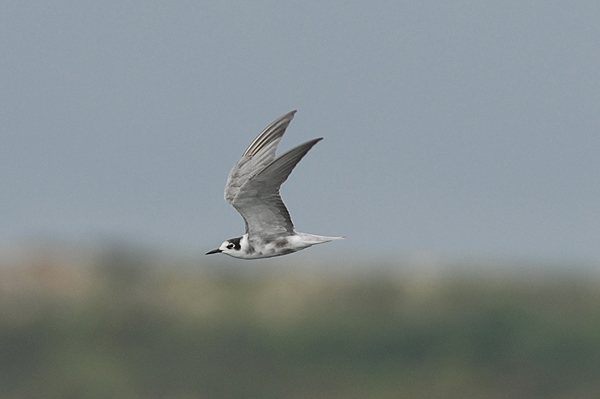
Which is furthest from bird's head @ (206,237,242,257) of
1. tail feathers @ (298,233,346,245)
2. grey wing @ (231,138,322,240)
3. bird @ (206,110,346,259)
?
tail feathers @ (298,233,346,245)

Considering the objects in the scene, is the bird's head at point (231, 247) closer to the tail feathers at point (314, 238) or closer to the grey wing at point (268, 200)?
the grey wing at point (268, 200)

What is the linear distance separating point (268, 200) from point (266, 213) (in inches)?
10.6

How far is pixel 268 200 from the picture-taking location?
13.5 meters

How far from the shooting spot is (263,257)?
46.7 ft

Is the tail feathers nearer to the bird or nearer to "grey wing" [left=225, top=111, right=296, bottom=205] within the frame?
the bird

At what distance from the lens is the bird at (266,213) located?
12984mm

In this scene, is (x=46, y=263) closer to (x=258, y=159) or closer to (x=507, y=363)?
(x=507, y=363)

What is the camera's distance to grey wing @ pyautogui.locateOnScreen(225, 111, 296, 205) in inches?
599

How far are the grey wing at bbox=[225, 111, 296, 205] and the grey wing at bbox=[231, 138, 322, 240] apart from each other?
1.43m

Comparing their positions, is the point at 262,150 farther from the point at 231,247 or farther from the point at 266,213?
the point at 266,213

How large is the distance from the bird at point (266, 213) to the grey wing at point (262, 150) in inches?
1.6

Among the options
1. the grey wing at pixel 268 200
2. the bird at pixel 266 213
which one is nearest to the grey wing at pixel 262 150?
the bird at pixel 266 213

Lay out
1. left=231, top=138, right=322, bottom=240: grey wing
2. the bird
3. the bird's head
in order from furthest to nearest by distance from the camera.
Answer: the bird's head → the bird → left=231, top=138, right=322, bottom=240: grey wing

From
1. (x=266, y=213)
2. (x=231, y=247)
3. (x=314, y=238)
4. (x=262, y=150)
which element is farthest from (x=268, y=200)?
(x=262, y=150)
